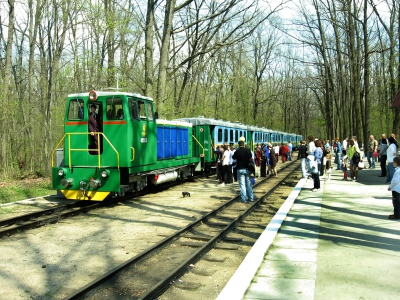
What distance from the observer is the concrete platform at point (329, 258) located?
15.8ft

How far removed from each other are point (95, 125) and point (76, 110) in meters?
0.92

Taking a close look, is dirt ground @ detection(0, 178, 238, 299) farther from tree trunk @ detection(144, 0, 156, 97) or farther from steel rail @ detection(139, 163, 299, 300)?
tree trunk @ detection(144, 0, 156, 97)

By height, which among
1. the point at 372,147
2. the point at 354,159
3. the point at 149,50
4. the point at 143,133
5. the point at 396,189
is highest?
the point at 149,50

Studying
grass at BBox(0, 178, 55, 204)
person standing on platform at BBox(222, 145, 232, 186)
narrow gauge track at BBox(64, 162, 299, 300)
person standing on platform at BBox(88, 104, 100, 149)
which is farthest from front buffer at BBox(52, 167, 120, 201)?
person standing on platform at BBox(222, 145, 232, 186)

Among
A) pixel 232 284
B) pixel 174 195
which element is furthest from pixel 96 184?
pixel 232 284

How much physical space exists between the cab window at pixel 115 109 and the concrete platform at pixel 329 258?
19.5 feet

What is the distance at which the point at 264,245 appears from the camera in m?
6.74

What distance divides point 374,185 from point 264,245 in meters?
9.96

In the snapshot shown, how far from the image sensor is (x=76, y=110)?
1235 cm

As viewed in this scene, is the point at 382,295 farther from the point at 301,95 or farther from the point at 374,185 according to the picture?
the point at 301,95

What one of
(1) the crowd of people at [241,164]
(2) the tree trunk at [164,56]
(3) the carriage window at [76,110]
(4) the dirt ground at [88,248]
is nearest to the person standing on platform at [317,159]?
(1) the crowd of people at [241,164]

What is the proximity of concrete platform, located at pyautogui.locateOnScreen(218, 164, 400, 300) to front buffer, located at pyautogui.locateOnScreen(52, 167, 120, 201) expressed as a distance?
5.18m

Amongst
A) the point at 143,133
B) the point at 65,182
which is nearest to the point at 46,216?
the point at 65,182

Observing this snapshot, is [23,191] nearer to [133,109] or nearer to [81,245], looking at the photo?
[133,109]
